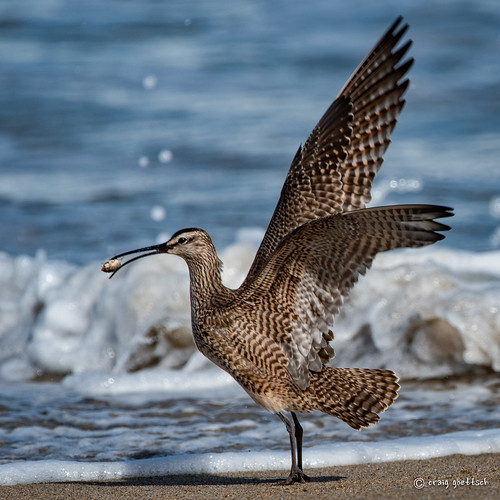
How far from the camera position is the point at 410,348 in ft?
20.5

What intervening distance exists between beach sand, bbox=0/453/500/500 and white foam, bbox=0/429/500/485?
2.1 inches

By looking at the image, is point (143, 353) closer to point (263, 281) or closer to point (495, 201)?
point (263, 281)

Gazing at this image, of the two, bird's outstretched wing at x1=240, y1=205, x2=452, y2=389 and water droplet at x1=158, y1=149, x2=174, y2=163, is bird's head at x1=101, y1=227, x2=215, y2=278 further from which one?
water droplet at x1=158, y1=149, x2=174, y2=163

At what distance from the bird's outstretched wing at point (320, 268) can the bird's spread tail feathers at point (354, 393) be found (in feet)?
0.22

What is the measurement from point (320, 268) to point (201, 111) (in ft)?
29.1

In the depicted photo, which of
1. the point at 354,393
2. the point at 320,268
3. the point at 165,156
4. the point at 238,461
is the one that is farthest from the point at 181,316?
the point at 165,156

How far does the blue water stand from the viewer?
9.73 metres

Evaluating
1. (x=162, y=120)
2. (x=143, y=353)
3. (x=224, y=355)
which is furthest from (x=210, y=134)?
(x=224, y=355)

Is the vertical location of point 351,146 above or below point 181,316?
above

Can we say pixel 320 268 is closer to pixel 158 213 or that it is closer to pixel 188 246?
pixel 188 246

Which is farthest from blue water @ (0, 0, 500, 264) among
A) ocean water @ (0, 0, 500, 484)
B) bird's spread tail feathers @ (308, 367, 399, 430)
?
bird's spread tail feathers @ (308, 367, 399, 430)

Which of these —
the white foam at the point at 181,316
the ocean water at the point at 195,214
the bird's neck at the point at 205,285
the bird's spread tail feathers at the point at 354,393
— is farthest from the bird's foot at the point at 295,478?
the white foam at the point at 181,316

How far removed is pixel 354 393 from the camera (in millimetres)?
4145

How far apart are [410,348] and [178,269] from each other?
1.99 meters
